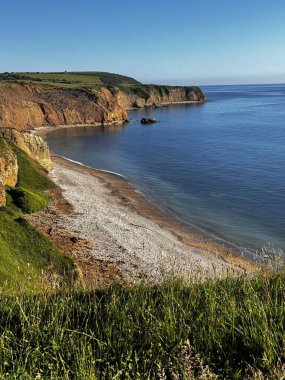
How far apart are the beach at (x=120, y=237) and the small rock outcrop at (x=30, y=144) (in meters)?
5.89

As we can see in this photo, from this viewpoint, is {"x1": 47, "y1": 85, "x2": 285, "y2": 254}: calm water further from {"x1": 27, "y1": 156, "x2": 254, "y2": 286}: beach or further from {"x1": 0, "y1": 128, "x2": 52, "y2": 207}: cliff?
{"x1": 0, "y1": 128, "x2": 52, "y2": 207}: cliff

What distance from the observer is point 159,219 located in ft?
125

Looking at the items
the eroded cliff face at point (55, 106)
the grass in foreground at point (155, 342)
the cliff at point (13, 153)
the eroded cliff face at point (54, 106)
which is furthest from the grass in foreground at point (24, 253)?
→ the eroded cliff face at point (54, 106)

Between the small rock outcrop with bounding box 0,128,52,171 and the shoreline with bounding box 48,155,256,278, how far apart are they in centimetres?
338

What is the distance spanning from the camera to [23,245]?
24.4 metres

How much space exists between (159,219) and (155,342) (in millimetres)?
31934

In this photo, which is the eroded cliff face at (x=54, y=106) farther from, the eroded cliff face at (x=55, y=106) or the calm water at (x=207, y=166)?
the calm water at (x=207, y=166)

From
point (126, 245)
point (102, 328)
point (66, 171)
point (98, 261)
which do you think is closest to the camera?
point (102, 328)

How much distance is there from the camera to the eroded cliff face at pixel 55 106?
3984 inches

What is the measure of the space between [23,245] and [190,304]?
1888cm

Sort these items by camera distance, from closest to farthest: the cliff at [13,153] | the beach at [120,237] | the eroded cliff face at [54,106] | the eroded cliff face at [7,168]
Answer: the beach at [120,237] < the eroded cliff face at [7,168] < the cliff at [13,153] < the eroded cliff face at [54,106]

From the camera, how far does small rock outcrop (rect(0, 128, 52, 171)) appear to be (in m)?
47.0

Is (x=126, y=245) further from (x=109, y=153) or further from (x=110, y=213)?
(x=109, y=153)

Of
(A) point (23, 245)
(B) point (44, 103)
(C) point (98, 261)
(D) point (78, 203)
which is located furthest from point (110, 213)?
(B) point (44, 103)
